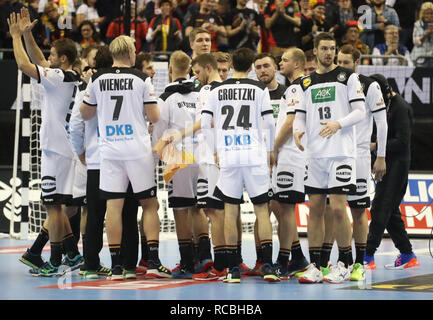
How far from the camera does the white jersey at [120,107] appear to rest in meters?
9.01

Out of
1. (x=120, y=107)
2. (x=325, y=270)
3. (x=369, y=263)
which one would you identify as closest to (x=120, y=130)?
(x=120, y=107)

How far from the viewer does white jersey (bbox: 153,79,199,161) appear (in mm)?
9664

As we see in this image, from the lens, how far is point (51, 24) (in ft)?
55.9

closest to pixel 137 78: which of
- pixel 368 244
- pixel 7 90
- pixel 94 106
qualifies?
pixel 94 106

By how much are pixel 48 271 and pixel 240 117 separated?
2.94m

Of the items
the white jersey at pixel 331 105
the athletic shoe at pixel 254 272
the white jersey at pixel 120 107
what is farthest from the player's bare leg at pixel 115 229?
the white jersey at pixel 331 105

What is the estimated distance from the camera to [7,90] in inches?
658

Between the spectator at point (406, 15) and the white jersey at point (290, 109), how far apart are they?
8.65m

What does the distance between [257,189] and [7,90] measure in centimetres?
906

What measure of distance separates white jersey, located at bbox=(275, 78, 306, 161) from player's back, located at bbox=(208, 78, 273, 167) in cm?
42

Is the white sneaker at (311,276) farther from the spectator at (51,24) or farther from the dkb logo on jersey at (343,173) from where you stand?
the spectator at (51,24)

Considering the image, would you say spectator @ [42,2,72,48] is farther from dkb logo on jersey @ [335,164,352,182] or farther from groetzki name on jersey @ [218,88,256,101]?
dkb logo on jersey @ [335,164,352,182]

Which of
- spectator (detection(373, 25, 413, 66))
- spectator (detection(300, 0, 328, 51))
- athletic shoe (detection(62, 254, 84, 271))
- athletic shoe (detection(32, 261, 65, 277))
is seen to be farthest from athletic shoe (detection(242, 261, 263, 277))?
spectator (detection(300, 0, 328, 51))

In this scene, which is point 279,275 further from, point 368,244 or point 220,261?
point 368,244
